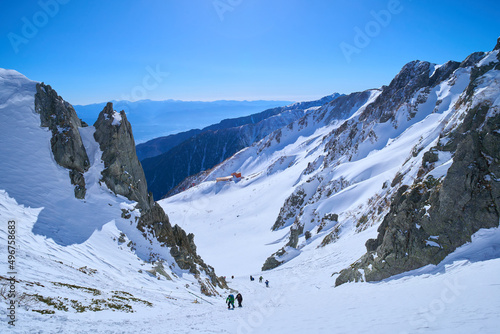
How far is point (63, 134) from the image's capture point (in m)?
25.4

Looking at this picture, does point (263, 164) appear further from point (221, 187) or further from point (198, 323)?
point (198, 323)

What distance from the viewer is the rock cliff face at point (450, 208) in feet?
48.1

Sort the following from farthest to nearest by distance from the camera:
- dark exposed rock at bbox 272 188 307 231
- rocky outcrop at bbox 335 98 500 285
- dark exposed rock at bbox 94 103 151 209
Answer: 1. dark exposed rock at bbox 272 188 307 231
2. dark exposed rock at bbox 94 103 151 209
3. rocky outcrop at bbox 335 98 500 285

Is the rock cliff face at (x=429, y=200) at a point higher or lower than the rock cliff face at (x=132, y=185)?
lower

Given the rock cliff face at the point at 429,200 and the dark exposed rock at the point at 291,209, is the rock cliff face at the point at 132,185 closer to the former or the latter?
the rock cliff face at the point at 429,200

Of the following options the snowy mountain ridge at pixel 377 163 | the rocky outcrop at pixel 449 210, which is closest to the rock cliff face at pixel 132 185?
the rocky outcrop at pixel 449 210

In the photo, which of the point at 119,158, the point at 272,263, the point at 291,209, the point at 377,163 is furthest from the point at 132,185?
the point at 377,163

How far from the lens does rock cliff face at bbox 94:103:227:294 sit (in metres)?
24.8

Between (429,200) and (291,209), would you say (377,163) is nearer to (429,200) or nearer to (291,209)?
(291,209)

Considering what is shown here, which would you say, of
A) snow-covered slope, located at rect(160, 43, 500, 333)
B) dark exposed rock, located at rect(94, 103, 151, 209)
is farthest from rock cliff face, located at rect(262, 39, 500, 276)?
dark exposed rock, located at rect(94, 103, 151, 209)

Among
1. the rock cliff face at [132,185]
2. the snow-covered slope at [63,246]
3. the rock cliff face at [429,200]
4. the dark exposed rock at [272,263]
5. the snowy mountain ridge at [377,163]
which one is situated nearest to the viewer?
the snow-covered slope at [63,246]

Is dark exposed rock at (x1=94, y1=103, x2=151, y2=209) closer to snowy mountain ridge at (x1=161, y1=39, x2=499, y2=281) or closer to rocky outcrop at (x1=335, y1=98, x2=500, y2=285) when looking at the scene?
snowy mountain ridge at (x1=161, y1=39, x2=499, y2=281)

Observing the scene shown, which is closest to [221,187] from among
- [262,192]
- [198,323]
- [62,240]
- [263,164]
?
[262,192]

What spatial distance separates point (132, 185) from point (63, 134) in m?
7.80
